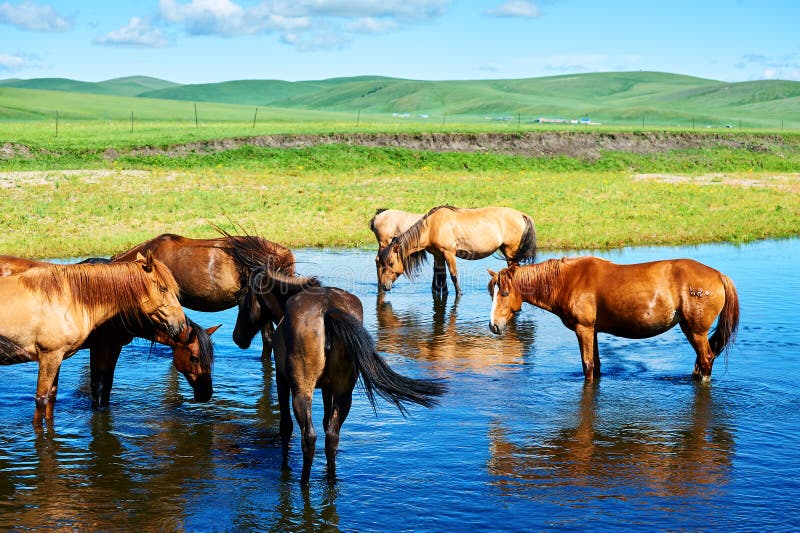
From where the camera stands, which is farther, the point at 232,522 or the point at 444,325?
the point at 444,325

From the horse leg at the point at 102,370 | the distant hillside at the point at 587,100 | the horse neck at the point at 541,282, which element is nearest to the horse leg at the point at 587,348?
the horse neck at the point at 541,282

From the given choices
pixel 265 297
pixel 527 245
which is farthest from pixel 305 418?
pixel 527 245

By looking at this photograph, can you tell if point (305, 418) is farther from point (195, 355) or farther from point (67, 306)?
point (67, 306)

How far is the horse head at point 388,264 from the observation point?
52.3 feet

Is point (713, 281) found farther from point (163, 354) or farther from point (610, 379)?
point (163, 354)

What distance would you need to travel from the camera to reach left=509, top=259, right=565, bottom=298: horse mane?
33.4ft

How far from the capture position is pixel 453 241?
1656 centimetres

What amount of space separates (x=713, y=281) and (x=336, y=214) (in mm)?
16398

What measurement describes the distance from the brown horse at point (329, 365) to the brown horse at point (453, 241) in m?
8.93

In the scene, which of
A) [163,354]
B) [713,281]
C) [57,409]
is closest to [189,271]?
[163,354]

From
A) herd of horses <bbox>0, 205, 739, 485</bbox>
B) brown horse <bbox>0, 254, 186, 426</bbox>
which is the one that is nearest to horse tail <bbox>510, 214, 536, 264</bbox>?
herd of horses <bbox>0, 205, 739, 485</bbox>

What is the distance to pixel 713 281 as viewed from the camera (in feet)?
32.2

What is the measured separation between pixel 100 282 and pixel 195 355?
130 cm

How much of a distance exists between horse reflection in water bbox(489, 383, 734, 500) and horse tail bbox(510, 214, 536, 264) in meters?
7.97
